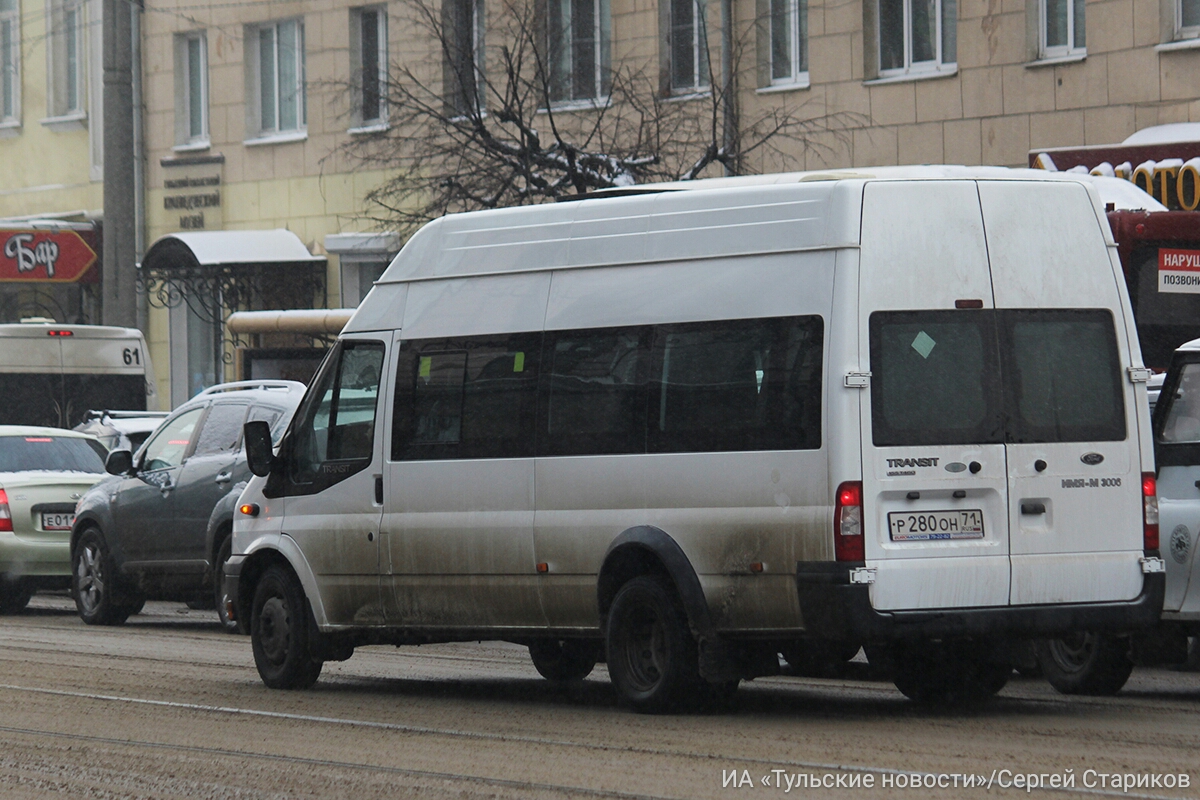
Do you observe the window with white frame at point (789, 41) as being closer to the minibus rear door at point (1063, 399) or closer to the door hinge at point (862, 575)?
the minibus rear door at point (1063, 399)

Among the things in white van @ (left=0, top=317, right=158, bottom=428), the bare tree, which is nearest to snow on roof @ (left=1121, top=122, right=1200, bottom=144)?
the bare tree

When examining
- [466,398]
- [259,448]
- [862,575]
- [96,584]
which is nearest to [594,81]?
[96,584]

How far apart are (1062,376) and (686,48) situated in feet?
52.2

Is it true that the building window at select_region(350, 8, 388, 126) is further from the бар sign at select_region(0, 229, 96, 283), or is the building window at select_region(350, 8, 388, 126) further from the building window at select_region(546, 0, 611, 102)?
the бар sign at select_region(0, 229, 96, 283)

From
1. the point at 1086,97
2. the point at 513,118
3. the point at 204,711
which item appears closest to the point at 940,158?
the point at 1086,97

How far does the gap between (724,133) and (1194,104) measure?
5.16 meters

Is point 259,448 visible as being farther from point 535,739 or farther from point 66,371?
point 66,371

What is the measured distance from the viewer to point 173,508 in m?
16.2

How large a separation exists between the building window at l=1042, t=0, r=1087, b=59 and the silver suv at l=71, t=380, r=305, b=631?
946cm

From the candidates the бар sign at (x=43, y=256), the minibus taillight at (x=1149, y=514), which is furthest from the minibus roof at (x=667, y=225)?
the бар sign at (x=43, y=256)

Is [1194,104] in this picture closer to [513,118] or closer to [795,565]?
[513,118]

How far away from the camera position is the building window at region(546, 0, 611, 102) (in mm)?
25516

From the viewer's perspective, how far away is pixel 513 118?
21625mm

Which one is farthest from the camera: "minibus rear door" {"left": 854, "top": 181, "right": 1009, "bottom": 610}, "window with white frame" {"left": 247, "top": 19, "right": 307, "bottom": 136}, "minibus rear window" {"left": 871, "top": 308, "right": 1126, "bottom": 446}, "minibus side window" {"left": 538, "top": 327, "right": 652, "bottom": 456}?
"window with white frame" {"left": 247, "top": 19, "right": 307, "bottom": 136}
